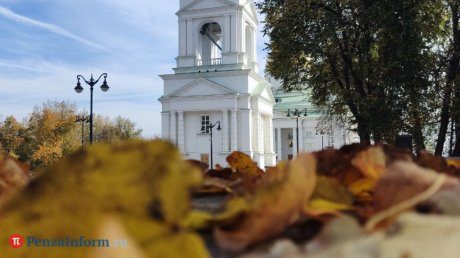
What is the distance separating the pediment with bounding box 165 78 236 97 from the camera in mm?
42219

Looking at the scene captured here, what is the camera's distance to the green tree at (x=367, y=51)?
47.6ft

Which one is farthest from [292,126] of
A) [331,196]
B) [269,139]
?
[331,196]

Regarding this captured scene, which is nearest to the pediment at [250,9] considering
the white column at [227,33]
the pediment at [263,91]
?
the white column at [227,33]

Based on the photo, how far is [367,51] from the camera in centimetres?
1570

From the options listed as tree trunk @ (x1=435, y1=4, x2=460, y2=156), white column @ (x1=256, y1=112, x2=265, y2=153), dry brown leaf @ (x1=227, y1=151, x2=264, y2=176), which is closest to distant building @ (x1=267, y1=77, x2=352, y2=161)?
white column @ (x1=256, y1=112, x2=265, y2=153)

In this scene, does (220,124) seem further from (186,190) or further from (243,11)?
(186,190)

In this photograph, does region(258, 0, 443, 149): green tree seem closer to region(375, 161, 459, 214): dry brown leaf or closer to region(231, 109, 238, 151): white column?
region(375, 161, 459, 214): dry brown leaf

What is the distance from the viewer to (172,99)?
43156 millimetres

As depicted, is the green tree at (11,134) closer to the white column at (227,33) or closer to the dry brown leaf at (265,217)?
the white column at (227,33)

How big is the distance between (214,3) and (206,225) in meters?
43.3

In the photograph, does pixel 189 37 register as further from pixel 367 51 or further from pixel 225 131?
pixel 367 51

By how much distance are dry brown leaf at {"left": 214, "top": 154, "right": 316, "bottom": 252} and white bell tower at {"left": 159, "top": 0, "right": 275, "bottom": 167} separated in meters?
39.9

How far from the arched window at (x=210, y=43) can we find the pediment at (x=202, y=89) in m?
2.28

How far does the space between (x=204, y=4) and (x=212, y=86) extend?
7.46m
